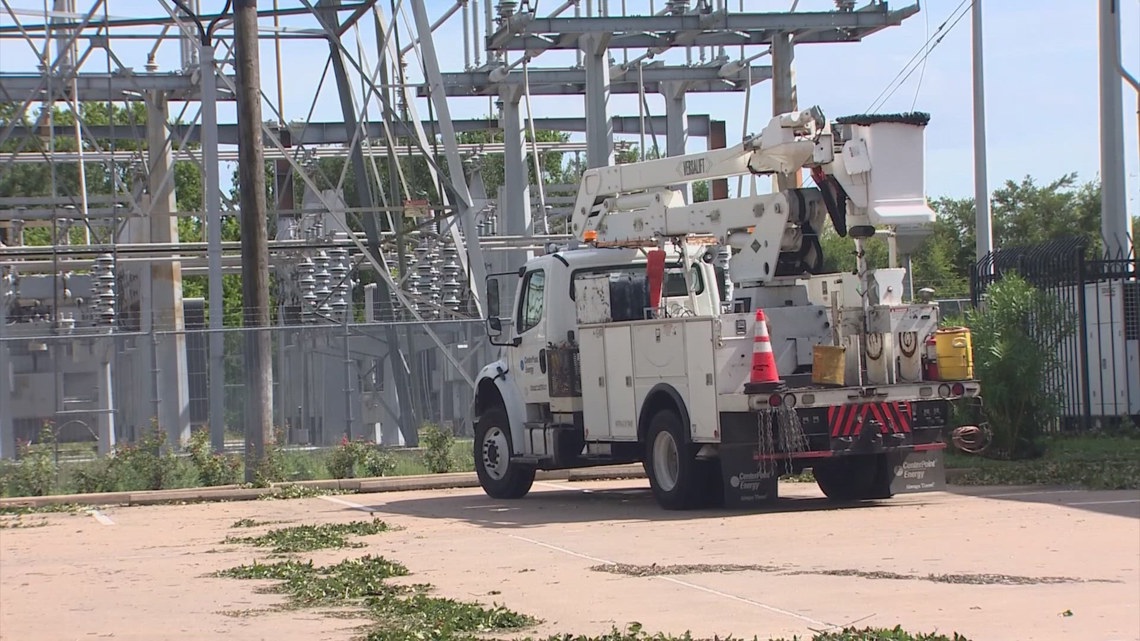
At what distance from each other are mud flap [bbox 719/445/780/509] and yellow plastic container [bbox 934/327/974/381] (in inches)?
82.3

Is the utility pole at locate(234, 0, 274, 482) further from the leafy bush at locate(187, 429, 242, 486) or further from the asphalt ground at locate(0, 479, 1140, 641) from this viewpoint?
the asphalt ground at locate(0, 479, 1140, 641)

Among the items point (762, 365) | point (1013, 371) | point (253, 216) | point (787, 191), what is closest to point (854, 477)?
point (762, 365)

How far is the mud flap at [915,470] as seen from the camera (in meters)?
16.6

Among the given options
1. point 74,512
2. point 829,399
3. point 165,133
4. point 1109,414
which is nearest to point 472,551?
point 829,399

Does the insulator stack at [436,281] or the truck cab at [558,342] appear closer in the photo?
the truck cab at [558,342]

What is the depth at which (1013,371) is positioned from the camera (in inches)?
805

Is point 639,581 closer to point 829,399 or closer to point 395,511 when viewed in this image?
point 829,399

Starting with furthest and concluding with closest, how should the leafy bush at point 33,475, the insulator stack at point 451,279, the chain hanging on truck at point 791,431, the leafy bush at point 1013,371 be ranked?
the insulator stack at point 451,279, the leafy bush at point 33,475, the leafy bush at point 1013,371, the chain hanging on truck at point 791,431

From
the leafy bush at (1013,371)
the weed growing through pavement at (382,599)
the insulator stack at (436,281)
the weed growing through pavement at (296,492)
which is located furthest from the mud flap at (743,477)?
the insulator stack at (436,281)

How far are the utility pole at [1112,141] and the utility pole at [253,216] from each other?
46.3ft

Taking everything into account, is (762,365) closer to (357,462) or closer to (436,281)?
(357,462)

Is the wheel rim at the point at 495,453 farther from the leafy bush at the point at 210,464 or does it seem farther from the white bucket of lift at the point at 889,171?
the white bucket of lift at the point at 889,171

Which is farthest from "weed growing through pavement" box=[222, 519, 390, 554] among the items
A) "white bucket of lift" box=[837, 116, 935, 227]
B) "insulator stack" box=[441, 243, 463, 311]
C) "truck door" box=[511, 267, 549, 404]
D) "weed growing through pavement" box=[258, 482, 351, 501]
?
"insulator stack" box=[441, 243, 463, 311]

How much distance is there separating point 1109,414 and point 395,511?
1218 cm
